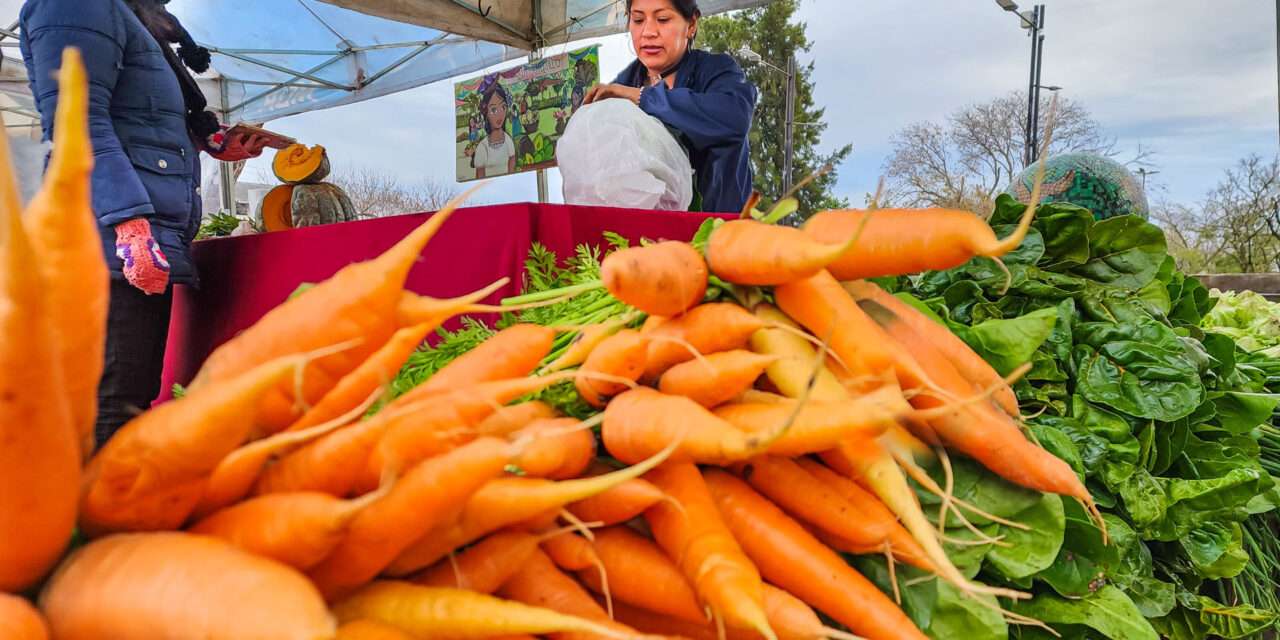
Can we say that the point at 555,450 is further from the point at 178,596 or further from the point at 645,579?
the point at 178,596

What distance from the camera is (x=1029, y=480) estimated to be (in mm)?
1083

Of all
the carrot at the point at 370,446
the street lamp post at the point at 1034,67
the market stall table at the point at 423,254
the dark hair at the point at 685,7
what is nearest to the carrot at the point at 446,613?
the carrot at the point at 370,446

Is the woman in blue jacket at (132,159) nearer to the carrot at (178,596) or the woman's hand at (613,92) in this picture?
the woman's hand at (613,92)

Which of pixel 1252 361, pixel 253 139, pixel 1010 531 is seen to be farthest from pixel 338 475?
pixel 253 139

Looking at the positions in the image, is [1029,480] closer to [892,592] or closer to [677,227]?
[892,592]

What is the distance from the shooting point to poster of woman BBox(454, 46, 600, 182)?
4.39m

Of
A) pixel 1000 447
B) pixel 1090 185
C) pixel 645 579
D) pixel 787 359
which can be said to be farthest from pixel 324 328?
pixel 1090 185

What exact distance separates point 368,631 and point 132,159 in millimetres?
2282

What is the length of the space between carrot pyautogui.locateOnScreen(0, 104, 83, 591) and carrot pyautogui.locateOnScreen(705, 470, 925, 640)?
730 mm

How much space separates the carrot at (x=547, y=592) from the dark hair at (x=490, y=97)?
4187 mm

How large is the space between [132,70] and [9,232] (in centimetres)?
226

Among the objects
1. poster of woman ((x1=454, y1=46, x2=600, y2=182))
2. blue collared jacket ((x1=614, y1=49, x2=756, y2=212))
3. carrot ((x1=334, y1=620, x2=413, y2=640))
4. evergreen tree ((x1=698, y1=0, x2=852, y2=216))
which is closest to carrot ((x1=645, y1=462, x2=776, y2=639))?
carrot ((x1=334, y1=620, x2=413, y2=640))

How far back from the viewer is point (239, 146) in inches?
133

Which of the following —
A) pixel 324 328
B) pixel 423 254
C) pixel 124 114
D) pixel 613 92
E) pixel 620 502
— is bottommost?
pixel 620 502
